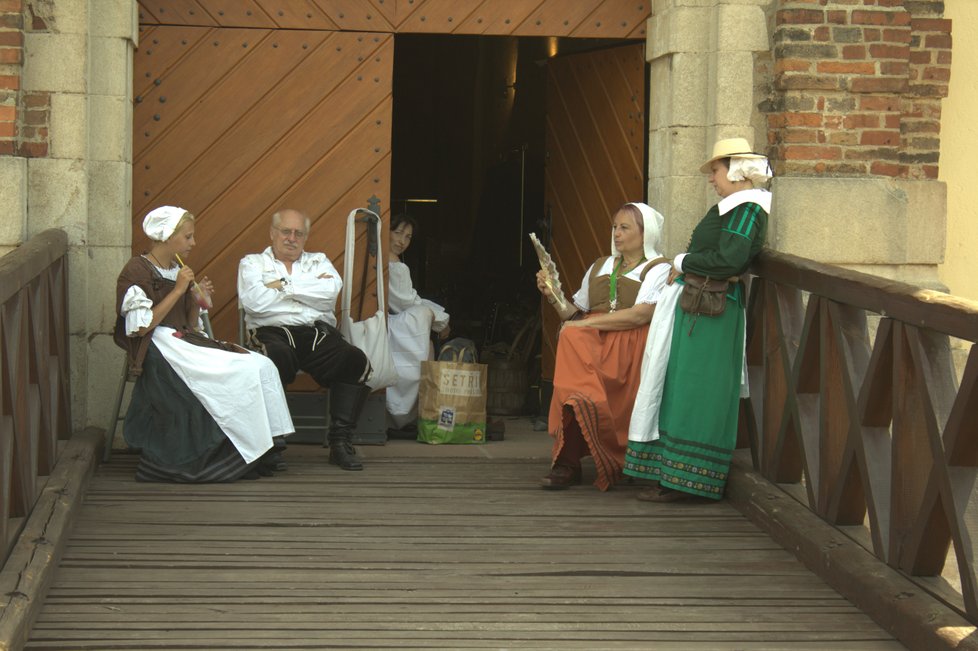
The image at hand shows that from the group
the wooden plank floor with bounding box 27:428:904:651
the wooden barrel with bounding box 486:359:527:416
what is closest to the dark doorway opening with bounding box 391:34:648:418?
the wooden barrel with bounding box 486:359:527:416

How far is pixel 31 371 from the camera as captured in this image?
4.65 m

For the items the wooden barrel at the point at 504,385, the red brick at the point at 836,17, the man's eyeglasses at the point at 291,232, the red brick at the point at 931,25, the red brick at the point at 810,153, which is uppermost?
the red brick at the point at 931,25

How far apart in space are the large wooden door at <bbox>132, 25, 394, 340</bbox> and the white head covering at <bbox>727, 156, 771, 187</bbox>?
6.20 feet

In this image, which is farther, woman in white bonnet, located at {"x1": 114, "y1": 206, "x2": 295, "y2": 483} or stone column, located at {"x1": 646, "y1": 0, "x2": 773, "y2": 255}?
stone column, located at {"x1": 646, "y1": 0, "x2": 773, "y2": 255}

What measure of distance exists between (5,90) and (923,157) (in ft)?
13.0

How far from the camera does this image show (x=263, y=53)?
249 inches

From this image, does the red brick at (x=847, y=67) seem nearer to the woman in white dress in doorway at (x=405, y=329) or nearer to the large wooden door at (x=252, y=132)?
the large wooden door at (x=252, y=132)

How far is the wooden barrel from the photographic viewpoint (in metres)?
7.96

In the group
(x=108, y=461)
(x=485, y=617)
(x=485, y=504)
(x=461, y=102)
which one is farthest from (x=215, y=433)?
(x=461, y=102)

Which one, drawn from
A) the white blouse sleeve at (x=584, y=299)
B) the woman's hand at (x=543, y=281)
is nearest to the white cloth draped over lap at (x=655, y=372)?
the white blouse sleeve at (x=584, y=299)

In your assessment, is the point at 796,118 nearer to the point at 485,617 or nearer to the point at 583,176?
the point at 583,176

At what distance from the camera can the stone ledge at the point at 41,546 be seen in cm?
338

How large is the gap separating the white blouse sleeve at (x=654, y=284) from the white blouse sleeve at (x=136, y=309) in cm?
196

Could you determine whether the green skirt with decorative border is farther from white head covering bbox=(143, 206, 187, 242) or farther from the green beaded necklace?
white head covering bbox=(143, 206, 187, 242)
